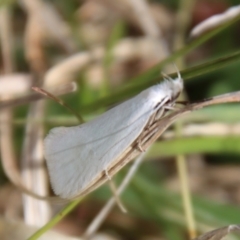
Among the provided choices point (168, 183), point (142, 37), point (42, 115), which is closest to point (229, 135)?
point (168, 183)

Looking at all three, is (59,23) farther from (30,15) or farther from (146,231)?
(146,231)

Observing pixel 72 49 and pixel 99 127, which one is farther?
pixel 72 49

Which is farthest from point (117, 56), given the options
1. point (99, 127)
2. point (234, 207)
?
point (99, 127)

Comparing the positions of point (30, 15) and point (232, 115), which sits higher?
point (30, 15)

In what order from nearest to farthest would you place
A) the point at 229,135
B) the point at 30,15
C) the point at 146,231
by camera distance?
the point at 229,135, the point at 146,231, the point at 30,15

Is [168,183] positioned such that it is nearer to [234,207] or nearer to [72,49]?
[234,207]

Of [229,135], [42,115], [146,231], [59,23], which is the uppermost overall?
[59,23]

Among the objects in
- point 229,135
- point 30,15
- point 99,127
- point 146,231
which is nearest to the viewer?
point 99,127
